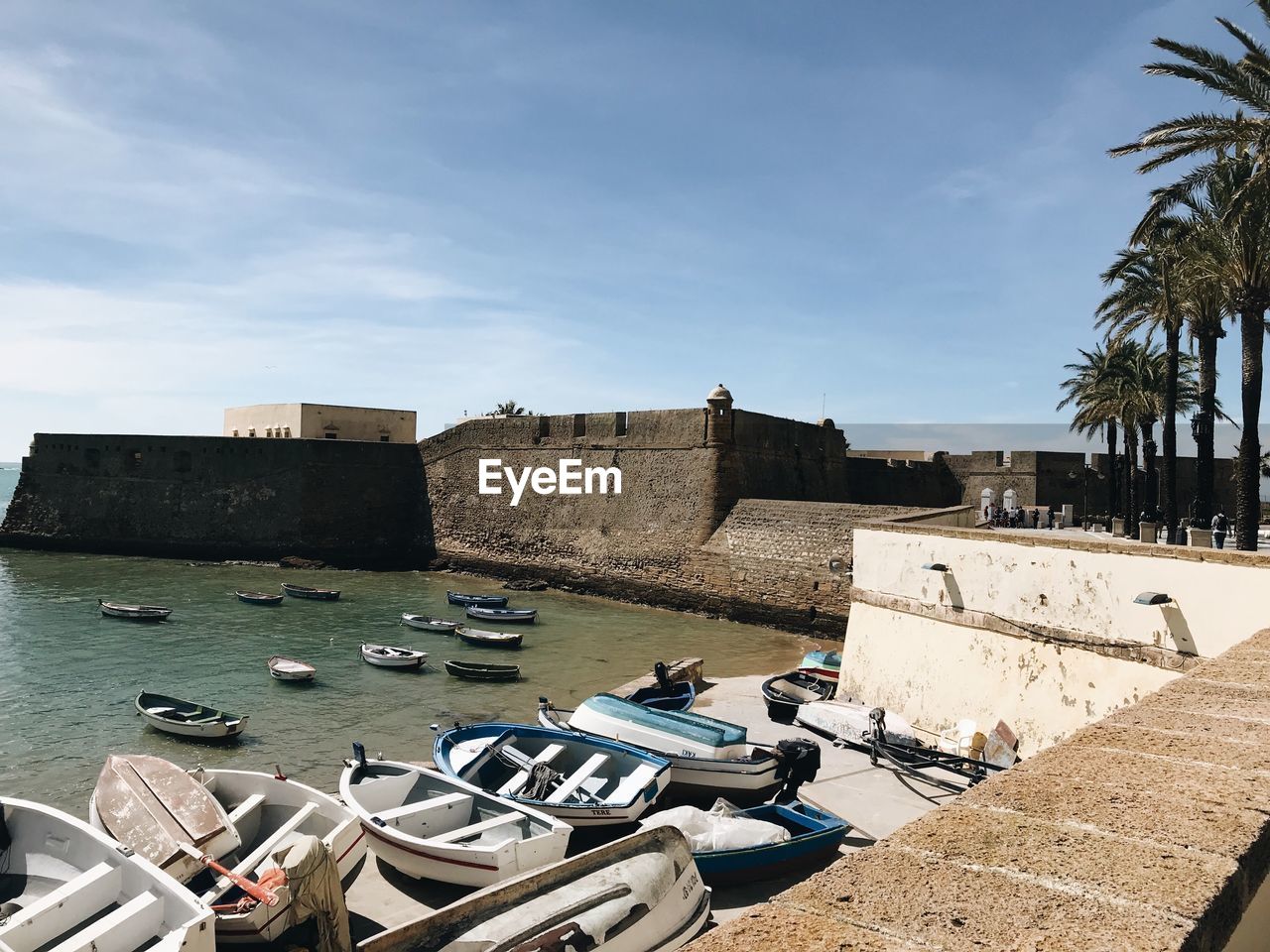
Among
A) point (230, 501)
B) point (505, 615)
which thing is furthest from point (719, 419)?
point (230, 501)

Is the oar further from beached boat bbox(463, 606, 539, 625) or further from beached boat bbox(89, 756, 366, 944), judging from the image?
beached boat bbox(463, 606, 539, 625)

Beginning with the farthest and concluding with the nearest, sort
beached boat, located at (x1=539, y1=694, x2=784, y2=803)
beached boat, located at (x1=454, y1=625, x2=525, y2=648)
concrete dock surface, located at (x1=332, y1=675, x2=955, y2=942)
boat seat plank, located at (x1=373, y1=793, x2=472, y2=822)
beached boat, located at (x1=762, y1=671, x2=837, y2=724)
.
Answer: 1. beached boat, located at (x1=454, y1=625, x2=525, y2=648)
2. beached boat, located at (x1=762, y1=671, x2=837, y2=724)
3. beached boat, located at (x1=539, y1=694, x2=784, y2=803)
4. boat seat plank, located at (x1=373, y1=793, x2=472, y2=822)
5. concrete dock surface, located at (x1=332, y1=675, x2=955, y2=942)

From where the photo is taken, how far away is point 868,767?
1040cm

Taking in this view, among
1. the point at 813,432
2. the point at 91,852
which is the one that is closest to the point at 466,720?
the point at 91,852

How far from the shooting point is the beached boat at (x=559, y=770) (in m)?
8.45

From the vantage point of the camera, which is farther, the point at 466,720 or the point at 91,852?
the point at 466,720

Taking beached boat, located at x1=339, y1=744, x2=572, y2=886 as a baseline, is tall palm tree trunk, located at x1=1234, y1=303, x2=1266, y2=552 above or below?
above

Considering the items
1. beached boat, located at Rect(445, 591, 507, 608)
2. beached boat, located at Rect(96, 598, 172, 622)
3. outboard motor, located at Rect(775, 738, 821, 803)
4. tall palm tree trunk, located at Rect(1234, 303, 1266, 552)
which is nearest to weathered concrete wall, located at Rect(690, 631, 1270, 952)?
outboard motor, located at Rect(775, 738, 821, 803)

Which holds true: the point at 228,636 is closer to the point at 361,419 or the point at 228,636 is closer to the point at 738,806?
the point at 738,806

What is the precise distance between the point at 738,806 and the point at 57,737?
10.9m

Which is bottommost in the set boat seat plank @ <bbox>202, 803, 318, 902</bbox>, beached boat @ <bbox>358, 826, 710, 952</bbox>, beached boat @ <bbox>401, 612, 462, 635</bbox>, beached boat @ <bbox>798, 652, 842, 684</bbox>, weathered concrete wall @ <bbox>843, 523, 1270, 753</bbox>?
beached boat @ <bbox>401, 612, 462, 635</bbox>

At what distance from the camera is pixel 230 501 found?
35031 millimetres

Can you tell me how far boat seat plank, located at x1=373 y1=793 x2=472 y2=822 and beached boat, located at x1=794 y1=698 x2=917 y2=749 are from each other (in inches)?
206

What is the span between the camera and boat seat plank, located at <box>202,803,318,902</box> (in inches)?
270
